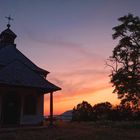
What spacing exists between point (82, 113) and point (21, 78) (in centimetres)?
1787

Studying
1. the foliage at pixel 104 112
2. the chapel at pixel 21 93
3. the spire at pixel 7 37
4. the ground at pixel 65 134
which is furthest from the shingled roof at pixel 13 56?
the foliage at pixel 104 112

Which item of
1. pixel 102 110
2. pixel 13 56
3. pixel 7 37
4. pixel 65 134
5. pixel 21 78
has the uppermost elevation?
pixel 7 37

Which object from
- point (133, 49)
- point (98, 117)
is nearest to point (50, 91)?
point (133, 49)

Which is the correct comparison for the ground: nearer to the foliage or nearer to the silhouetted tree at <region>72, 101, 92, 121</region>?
the foliage

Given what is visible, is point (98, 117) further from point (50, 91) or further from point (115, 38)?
point (50, 91)

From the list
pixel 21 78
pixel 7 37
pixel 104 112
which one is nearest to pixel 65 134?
pixel 21 78

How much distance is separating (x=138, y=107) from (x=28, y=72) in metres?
13.5

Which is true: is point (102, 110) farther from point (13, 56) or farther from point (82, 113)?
point (13, 56)

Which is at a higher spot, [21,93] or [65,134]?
[21,93]

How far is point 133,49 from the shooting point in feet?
94.9

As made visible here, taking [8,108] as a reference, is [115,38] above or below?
above

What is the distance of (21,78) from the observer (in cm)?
2141

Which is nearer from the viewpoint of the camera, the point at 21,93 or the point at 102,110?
the point at 21,93

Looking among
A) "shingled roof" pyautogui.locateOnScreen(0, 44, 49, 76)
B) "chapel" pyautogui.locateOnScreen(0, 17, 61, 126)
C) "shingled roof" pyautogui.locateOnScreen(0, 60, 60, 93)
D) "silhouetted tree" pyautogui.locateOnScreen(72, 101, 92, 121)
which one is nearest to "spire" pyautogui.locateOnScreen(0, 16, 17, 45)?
"shingled roof" pyautogui.locateOnScreen(0, 44, 49, 76)
